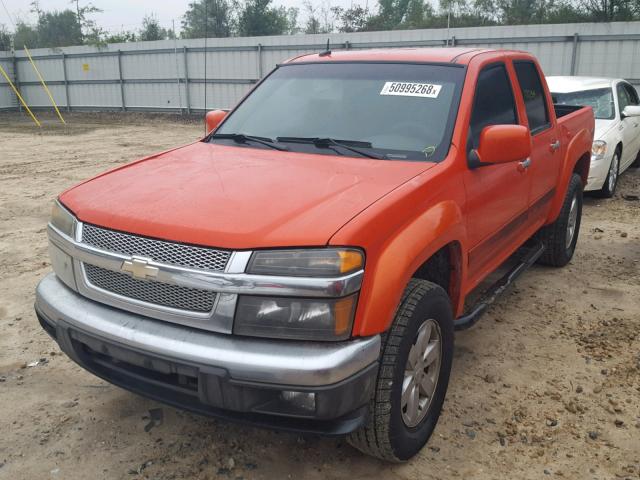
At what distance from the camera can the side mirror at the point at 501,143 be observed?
3.00m

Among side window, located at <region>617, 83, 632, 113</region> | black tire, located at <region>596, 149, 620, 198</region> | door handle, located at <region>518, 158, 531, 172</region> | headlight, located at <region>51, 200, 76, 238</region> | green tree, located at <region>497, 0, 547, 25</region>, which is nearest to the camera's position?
headlight, located at <region>51, 200, 76, 238</region>

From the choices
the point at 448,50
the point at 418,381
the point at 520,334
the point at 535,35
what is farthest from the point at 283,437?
the point at 535,35

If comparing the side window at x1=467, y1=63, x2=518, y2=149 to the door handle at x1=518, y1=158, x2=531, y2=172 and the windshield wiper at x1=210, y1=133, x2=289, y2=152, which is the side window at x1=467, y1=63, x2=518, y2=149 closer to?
the door handle at x1=518, y1=158, x2=531, y2=172

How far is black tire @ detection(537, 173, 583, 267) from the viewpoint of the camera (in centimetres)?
497

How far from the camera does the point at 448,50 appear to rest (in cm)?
365

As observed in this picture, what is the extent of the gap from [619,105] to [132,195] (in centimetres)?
780

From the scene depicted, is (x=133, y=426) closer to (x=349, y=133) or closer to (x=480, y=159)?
(x=349, y=133)

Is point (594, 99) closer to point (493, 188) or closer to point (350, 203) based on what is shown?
point (493, 188)

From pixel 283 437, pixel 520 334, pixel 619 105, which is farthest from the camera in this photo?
pixel 619 105

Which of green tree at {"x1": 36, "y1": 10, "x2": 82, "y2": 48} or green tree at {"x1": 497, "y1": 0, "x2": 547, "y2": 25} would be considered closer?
green tree at {"x1": 497, "y1": 0, "x2": 547, "y2": 25}

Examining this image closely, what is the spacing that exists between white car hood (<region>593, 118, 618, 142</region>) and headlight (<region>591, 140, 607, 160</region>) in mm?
91

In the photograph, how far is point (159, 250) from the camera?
2.31m

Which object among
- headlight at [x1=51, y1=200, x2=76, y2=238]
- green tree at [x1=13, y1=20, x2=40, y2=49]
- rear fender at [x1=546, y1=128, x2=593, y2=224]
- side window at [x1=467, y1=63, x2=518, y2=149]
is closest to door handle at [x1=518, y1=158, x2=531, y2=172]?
side window at [x1=467, y1=63, x2=518, y2=149]

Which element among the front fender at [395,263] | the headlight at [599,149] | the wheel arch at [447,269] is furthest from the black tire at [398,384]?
the headlight at [599,149]
